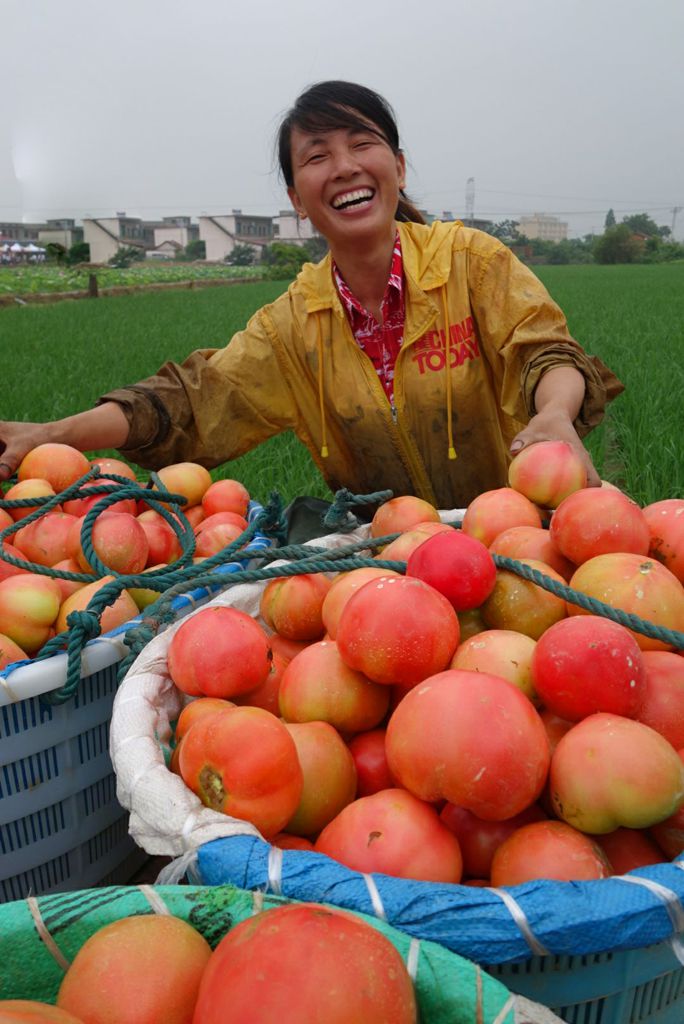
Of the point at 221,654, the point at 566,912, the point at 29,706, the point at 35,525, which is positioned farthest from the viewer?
the point at 35,525

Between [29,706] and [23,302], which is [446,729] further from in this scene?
[23,302]

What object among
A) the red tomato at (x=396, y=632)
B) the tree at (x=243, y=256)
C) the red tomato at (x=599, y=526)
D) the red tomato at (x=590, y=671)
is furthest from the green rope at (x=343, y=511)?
the tree at (x=243, y=256)

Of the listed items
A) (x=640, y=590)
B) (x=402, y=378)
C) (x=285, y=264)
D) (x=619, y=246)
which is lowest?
(x=640, y=590)

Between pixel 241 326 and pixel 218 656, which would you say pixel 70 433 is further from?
pixel 241 326

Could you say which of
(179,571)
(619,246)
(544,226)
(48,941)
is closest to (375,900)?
(48,941)

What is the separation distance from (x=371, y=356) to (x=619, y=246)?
218 feet

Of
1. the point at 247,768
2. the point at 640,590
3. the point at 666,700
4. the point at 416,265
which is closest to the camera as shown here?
the point at 247,768

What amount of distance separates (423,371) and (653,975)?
193cm

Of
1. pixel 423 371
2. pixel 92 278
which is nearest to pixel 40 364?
pixel 423 371

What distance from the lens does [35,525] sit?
1.76m

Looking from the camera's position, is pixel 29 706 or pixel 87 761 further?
pixel 87 761

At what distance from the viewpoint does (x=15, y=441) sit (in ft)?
6.78

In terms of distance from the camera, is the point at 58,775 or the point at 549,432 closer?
the point at 58,775

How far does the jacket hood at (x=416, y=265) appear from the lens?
2.44 meters
